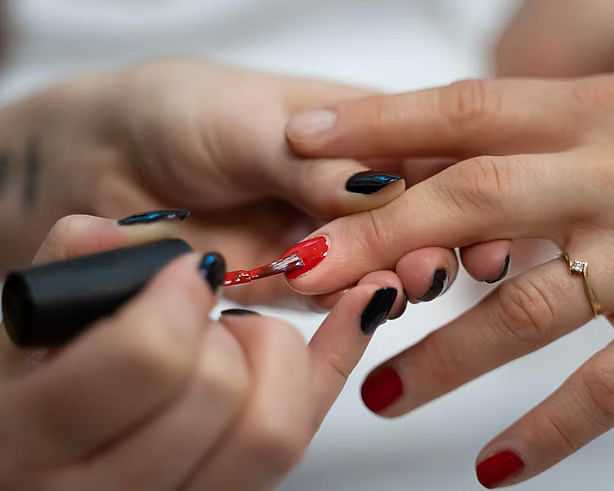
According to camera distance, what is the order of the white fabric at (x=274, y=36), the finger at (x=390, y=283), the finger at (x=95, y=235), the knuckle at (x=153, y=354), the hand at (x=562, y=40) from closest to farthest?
1. the knuckle at (x=153, y=354)
2. the finger at (x=95, y=235)
3. the finger at (x=390, y=283)
4. the hand at (x=562, y=40)
5. the white fabric at (x=274, y=36)

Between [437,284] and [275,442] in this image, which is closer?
[275,442]

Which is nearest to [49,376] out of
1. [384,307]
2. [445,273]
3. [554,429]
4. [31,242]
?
[384,307]

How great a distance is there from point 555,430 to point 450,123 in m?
0.38

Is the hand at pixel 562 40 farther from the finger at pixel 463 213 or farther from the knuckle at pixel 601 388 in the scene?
the knuckle at pixel 601 388

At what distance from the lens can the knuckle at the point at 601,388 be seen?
864 millimetres

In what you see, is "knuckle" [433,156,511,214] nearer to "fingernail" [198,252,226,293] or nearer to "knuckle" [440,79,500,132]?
"knuckle" [440,79,500,132]

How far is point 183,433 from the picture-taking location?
1.79 feet

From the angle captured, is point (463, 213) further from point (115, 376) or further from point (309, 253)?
point (115, 376)

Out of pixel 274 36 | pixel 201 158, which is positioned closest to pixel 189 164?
pixel 201 158

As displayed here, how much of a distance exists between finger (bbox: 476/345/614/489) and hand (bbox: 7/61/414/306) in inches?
10.6

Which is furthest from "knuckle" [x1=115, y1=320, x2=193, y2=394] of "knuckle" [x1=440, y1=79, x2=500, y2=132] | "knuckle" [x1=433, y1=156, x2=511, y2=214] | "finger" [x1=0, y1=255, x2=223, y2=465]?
"knuckle" [x1=440, y1=79, x2=500, y2=132]

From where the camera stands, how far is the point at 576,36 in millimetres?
1102

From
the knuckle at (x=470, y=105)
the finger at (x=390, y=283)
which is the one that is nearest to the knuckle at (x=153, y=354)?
the finger at (x=390, y=283)

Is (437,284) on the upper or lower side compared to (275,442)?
upper
